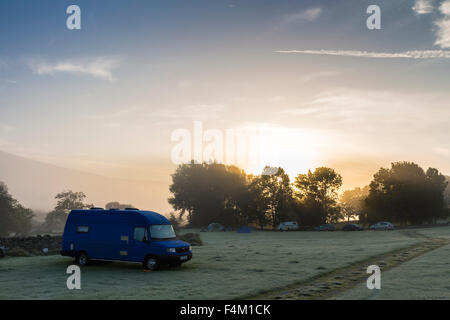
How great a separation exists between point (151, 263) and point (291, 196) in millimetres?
76352

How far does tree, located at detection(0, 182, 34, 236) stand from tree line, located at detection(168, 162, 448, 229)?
124 feet

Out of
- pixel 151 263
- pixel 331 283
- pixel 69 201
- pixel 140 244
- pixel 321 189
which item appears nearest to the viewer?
pixel 331 283

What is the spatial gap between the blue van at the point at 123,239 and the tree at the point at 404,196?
71.9 metres

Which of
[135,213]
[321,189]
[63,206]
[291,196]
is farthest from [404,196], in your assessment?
[63,206]

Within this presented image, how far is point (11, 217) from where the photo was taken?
93125 mm

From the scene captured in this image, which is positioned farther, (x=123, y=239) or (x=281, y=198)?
(x=281, y=198)

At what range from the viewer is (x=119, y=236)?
21.5m

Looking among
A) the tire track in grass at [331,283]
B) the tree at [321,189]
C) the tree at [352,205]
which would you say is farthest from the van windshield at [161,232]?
the tree at [352,205]

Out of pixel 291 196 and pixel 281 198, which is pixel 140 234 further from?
pixel 291 196

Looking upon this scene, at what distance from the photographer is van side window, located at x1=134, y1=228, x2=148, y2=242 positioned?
20734mm

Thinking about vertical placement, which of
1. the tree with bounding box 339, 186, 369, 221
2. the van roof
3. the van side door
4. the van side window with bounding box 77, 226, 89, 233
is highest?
the van roof

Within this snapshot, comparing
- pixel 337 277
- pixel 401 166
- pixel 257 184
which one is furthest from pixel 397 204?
pixel 337 277

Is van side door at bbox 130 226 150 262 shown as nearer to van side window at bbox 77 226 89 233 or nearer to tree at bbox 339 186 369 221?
van side window at bbox 77 226 89 233

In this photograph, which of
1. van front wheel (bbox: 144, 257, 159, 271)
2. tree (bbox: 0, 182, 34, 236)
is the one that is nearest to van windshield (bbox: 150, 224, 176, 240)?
van front wheel (bbox: 144, 257, 159, 271)
